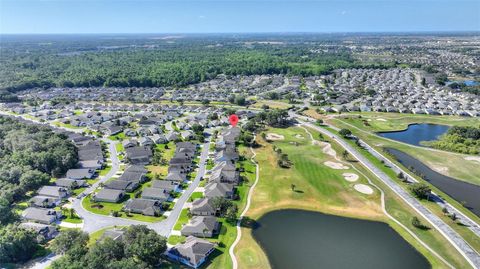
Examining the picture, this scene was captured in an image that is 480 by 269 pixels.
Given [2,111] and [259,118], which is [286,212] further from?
[2,111]

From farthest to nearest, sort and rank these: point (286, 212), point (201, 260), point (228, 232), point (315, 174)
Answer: point (315, 174)
point (286, 212)
point (228, 232)
point (201, 260)

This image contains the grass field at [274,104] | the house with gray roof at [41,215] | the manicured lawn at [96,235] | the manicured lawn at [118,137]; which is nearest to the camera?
the manicured lawn at [96,235]

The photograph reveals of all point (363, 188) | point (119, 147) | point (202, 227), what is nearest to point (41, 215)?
point (202, 227)

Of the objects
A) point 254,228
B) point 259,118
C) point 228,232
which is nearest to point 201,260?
point 228,232

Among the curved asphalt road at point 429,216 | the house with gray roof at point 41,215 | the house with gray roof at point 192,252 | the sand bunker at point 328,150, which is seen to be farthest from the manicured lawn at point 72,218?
the sand bunker at point 328,150

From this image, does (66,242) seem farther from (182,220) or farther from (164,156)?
(164,156)

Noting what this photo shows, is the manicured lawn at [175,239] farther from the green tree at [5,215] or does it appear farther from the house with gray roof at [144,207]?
the green tree at [5,215]
